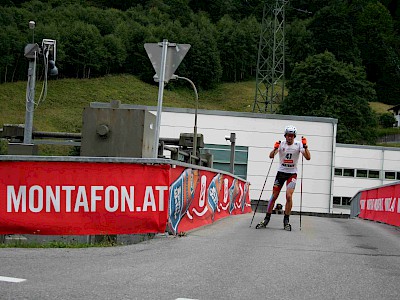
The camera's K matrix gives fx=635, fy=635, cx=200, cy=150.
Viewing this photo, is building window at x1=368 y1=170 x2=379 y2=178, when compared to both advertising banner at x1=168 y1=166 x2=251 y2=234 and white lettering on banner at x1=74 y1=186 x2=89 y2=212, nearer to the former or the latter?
advertising banner at x1=168 y1=166 x2=251 y2=234

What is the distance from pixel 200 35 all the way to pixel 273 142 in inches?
3615

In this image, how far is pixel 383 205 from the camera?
18.0 meters

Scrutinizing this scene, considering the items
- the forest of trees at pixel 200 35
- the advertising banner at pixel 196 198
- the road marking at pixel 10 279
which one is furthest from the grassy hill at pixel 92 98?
the road marking at pixel 10 279

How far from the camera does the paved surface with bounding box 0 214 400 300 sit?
17.5ft

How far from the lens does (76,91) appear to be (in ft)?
349

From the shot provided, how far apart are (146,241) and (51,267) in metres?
2.23

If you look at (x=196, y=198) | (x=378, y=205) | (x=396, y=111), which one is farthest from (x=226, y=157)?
(x=396, y=111)

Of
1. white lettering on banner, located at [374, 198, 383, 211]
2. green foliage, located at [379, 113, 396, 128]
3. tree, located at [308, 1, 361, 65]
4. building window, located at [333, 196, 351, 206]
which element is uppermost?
tree, located at [308, 1, 361, 65]

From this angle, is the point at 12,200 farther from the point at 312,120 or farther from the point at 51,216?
the point at 312,120

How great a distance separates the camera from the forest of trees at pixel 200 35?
112000 millimetres

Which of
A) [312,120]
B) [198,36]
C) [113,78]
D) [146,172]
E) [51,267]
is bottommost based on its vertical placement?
[51,267]

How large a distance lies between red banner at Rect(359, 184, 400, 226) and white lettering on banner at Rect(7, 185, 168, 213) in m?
8.54

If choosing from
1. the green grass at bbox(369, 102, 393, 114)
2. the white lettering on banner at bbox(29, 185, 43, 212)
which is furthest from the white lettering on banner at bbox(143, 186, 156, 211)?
the green grass at bbox(369, 102, 393, 114)

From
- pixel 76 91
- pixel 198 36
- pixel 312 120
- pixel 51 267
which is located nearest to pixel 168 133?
pixel 312 120
